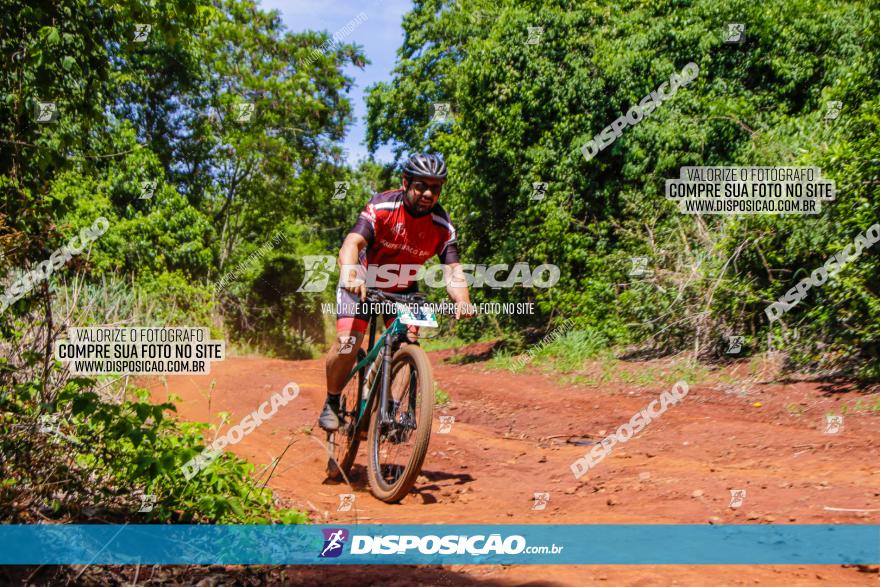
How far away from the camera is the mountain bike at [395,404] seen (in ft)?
16.6

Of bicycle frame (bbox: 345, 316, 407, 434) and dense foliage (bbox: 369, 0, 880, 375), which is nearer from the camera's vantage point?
bicycle frame (bbox: 345, 316, 407, 434)

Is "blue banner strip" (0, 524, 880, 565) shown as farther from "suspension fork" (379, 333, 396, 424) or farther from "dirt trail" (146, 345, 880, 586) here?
"suspension fork" (379, 333, 396, 424)

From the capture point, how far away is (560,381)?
1209 cm

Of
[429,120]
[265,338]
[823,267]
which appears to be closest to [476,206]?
[823,267]

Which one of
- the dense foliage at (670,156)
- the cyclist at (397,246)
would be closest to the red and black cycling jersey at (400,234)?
the cyclist at (397,246)

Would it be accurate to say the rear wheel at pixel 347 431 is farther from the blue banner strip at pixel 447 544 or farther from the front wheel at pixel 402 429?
the blue banner strip at pixel 447 544

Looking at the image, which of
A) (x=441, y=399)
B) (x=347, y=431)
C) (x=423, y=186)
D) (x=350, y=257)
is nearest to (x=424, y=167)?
(x=423, y=186)

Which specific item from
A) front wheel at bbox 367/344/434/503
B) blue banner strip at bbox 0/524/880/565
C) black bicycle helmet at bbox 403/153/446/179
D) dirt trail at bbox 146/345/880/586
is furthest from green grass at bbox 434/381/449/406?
blue banner strip at bbox 0/524/880/565

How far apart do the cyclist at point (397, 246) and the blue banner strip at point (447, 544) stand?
1842 mm

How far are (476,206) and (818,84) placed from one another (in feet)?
25.1

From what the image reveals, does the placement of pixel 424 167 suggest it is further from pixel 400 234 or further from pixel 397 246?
pixel 397 246

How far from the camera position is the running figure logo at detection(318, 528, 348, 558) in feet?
12.6

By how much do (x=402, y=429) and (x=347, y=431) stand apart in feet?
3.00

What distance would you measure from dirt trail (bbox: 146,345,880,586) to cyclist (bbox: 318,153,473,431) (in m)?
1.11
